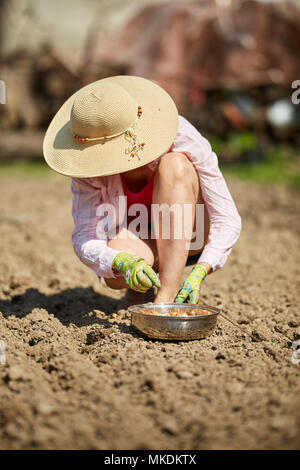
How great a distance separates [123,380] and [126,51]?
647 cm

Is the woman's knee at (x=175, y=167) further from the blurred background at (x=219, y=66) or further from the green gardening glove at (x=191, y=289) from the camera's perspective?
the blurred background at (x=219, y=66)

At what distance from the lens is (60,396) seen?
184 centimetres

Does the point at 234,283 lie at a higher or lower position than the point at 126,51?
lower

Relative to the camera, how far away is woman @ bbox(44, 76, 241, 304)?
2.24 meters

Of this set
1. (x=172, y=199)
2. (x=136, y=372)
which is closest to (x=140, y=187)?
(x=172, y=199)

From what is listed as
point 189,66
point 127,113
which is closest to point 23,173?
point 189,66

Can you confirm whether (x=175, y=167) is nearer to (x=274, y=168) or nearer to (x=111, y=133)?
(x=111, y=133)

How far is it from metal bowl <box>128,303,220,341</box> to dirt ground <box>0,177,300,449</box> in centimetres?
4

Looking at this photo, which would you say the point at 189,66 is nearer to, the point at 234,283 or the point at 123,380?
the point at 234,283

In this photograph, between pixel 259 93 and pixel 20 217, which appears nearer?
pixel 20 217

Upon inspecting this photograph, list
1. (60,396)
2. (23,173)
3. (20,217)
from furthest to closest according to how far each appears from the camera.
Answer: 1. (23,173)
2. (20,217)
3. (60,396)

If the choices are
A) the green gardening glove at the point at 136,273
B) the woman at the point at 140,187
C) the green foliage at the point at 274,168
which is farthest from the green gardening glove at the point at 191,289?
the green foliage at the point at 274,168

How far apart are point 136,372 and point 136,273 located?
1.30ft

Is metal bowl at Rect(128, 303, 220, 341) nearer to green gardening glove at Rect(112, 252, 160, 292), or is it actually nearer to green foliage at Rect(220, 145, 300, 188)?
green gardening glove at Rect(112, 252, 160, 292)
